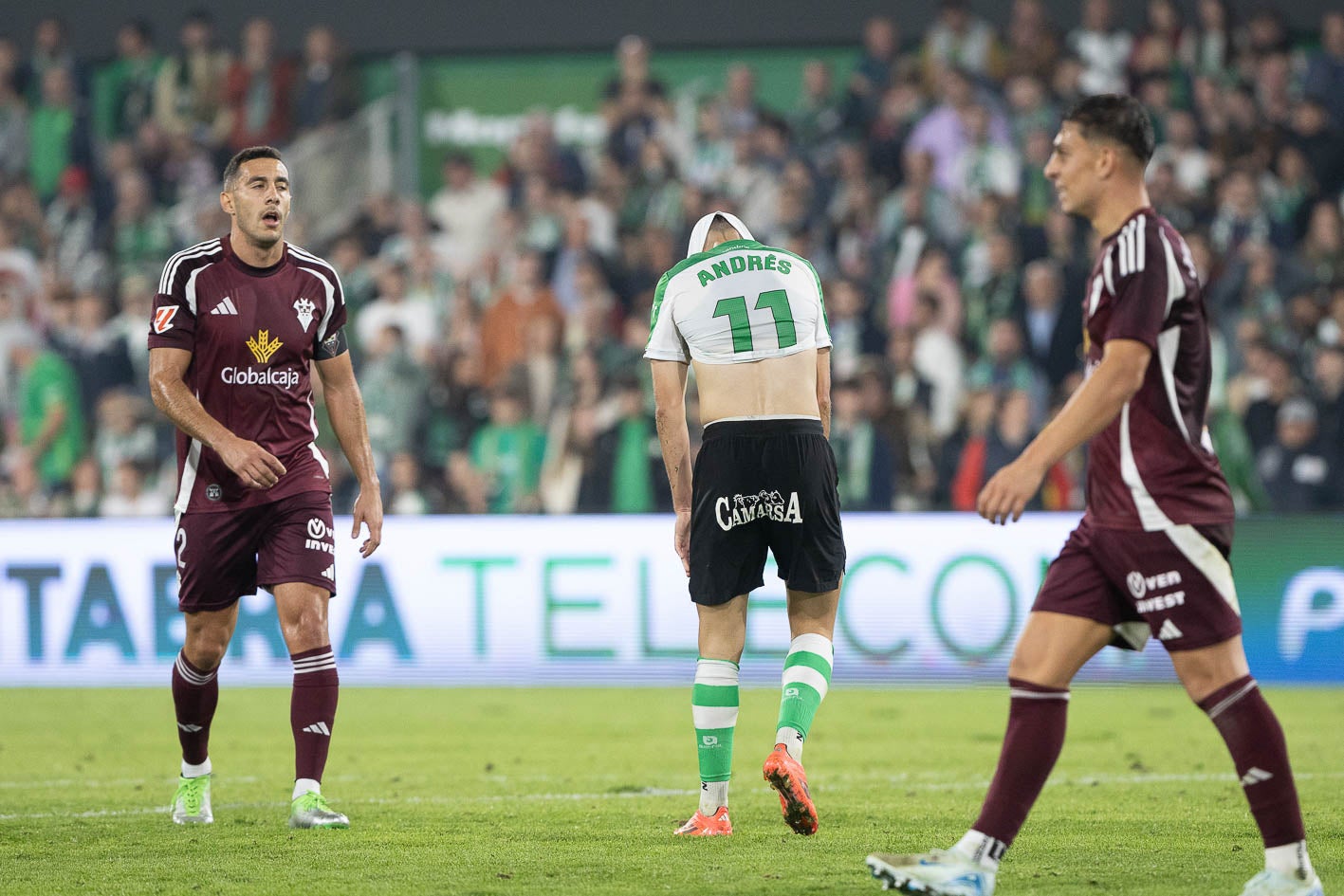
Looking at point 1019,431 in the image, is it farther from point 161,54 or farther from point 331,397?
point 161,54

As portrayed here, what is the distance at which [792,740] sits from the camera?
618 centimetres

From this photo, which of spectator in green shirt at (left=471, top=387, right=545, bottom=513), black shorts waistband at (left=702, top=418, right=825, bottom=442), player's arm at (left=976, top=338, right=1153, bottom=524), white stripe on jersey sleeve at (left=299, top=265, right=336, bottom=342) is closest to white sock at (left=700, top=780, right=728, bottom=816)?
black shorts waistband at (left=702, top=418, right=825, bottom=442)

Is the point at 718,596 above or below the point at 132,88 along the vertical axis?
below

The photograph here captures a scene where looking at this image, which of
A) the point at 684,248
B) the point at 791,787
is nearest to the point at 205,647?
the point at 791,787

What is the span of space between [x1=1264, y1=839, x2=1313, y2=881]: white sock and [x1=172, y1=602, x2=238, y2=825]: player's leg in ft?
13.2

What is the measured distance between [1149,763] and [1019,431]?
17.3 feet

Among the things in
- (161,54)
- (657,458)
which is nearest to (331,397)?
(657,458)

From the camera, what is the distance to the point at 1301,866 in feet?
15.6

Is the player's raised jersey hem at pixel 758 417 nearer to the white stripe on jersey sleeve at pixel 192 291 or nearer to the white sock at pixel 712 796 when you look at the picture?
the white sock at pixel 712 796

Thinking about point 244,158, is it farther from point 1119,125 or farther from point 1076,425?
point 1076,425

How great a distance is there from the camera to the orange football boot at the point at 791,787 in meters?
5.90

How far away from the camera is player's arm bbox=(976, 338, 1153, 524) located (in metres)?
4.57

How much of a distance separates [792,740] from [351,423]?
2252mm

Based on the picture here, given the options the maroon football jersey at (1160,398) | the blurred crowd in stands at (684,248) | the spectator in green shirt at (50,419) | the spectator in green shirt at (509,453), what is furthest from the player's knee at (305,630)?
the spectator in green shirt at (50,419)
